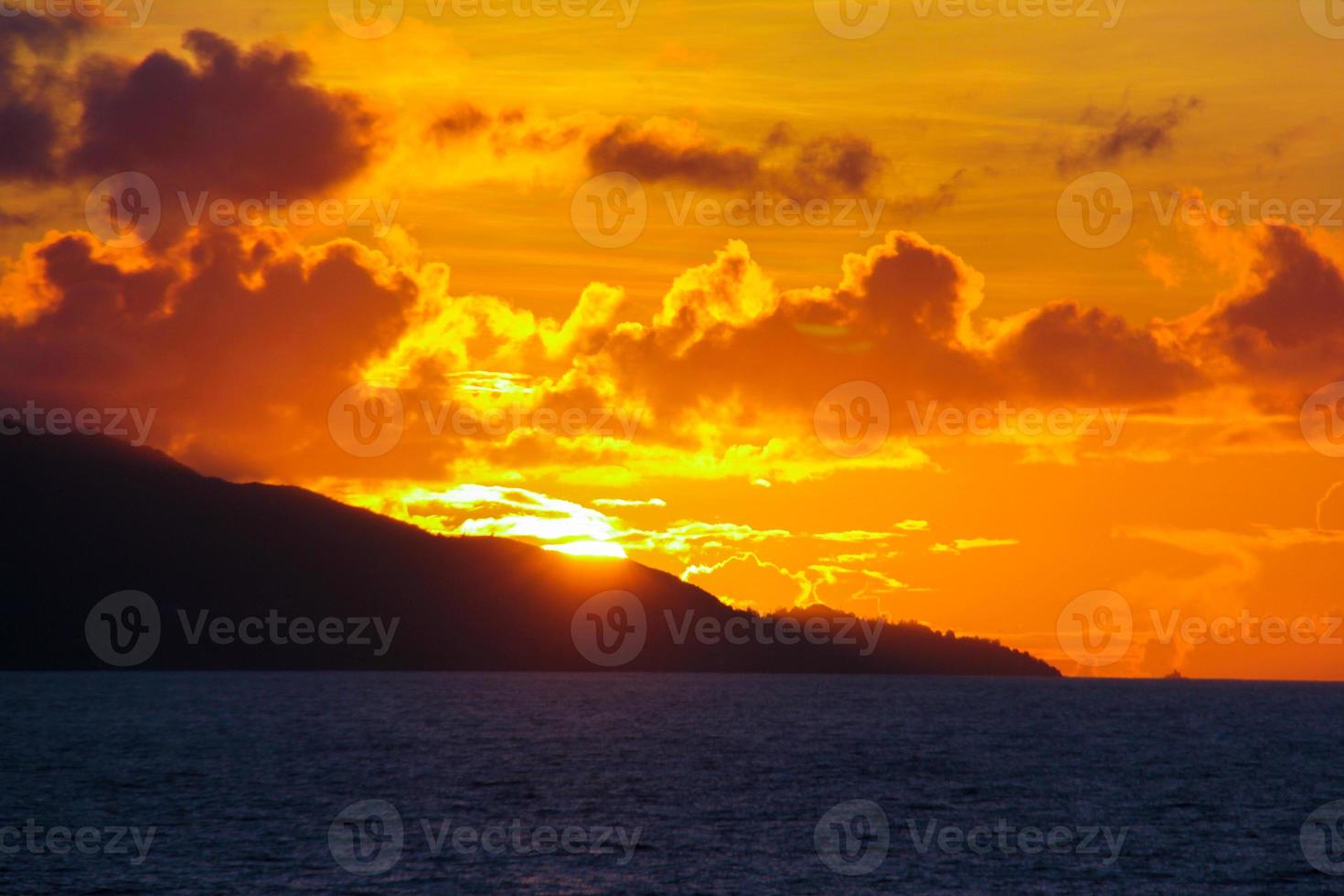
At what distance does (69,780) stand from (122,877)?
54.3 meters

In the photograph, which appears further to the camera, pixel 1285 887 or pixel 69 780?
pixel 69 780

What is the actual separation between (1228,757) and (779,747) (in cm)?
5508

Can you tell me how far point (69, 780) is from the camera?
390ft

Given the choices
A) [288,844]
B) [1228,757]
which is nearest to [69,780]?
[288,844]

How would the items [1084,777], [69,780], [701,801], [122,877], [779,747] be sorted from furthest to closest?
[779,747] < [1084,777] < [69,780] < [701,801] < [122,877]

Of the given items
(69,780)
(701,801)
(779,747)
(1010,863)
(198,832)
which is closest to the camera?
(1010,863)

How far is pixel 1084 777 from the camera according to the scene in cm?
14075

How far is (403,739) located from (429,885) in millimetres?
106667

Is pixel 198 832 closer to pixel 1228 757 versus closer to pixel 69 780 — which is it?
pixel 69 780

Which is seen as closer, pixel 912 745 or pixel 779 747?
pixel 779 747

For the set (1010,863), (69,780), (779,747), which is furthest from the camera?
(779,747)

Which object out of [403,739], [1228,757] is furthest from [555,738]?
[1228,757]

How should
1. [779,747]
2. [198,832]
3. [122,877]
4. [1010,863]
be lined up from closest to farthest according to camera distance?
[122,877]
[1010,863]
[198,832]
[779,747]

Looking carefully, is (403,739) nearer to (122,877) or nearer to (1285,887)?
(122,877)
